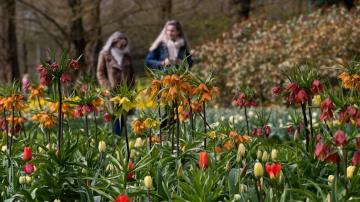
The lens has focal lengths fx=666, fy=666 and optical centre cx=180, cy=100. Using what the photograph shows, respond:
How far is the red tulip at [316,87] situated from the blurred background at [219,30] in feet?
24.3

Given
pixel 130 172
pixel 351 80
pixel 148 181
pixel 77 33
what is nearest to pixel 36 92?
pixel 130 172

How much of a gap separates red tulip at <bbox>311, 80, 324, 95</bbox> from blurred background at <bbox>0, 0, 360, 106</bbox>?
7396 mm

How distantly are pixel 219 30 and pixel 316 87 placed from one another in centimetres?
1480

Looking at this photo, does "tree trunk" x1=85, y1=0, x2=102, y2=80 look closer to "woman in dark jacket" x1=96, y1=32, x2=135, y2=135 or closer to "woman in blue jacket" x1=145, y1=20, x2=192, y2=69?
"woman in dark jacket" x1=96, y1=32, x2=135, y2=135

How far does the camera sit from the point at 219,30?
17688 mm

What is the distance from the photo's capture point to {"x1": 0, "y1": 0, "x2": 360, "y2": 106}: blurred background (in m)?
11.9

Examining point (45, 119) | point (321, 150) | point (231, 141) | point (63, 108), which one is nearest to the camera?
point (321, 150)

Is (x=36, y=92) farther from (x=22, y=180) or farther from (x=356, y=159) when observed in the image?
(x=356, y=159)

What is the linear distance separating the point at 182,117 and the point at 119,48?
408cm

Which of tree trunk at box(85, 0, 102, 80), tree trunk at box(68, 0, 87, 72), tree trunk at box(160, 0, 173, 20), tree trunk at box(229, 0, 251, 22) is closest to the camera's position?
tree trunk at box(68, 0, 87, 72)

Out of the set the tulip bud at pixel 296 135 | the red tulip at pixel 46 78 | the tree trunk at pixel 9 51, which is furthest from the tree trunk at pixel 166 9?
the red tulip at pixel 46 78

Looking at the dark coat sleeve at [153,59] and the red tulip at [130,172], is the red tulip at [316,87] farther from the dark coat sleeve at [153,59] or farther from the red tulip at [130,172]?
the dark coat sleeve at [153,59]

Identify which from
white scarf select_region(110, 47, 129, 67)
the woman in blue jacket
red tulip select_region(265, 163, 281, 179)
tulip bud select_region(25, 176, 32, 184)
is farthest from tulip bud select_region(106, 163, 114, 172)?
white scarf select_region(110, 47, 129, 67)

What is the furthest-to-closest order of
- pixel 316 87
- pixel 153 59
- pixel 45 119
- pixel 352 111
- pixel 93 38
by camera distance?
1. pixel 93 38
2. pixel 153 59
3. pixel 45 119
4. pixel 316 87
5. pixel 352 111
